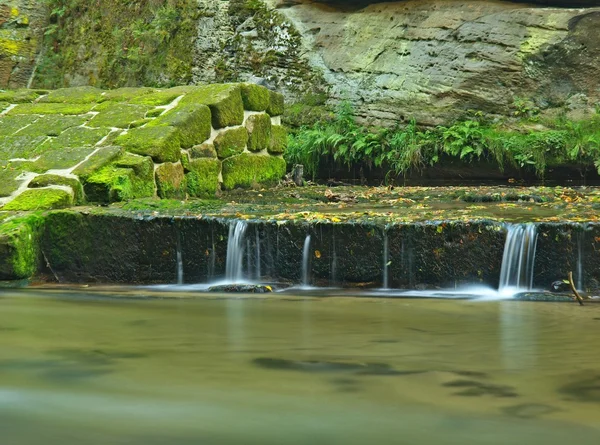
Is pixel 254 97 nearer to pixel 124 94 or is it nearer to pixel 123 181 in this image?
pixel 124 94

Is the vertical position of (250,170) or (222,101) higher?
(222,101)

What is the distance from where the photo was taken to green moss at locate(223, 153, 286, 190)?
377 inches

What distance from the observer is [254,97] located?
9883mm

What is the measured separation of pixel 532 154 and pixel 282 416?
29.8 ft

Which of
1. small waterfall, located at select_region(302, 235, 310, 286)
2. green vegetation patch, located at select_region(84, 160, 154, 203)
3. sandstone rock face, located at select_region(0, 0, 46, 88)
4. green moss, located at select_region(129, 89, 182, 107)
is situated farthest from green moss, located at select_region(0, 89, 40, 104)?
sandstone rock face, located at select_region(0, 0, 46, 88)

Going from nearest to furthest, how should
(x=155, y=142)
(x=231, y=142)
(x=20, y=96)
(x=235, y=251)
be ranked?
(x=235, y=251), (x=155, y=142), (x=231, y=142), (x=20, y=96)

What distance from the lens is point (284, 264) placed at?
652 centimetres

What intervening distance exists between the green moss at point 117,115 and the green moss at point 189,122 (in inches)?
11.7

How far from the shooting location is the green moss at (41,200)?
288 inches

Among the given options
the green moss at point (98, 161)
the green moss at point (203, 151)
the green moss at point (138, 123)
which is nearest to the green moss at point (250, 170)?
the green moss at point (203, 151)

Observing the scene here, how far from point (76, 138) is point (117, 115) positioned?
0.68 m

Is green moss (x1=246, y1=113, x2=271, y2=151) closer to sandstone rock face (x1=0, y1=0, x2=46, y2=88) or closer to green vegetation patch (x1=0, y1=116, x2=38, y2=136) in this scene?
green vegetation patch (x1=0, y1=116, x2=38, y2=136)

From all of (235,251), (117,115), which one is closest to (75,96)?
(117,115)

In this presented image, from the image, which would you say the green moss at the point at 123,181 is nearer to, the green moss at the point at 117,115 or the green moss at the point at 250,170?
the green moss at the point at 117,115
